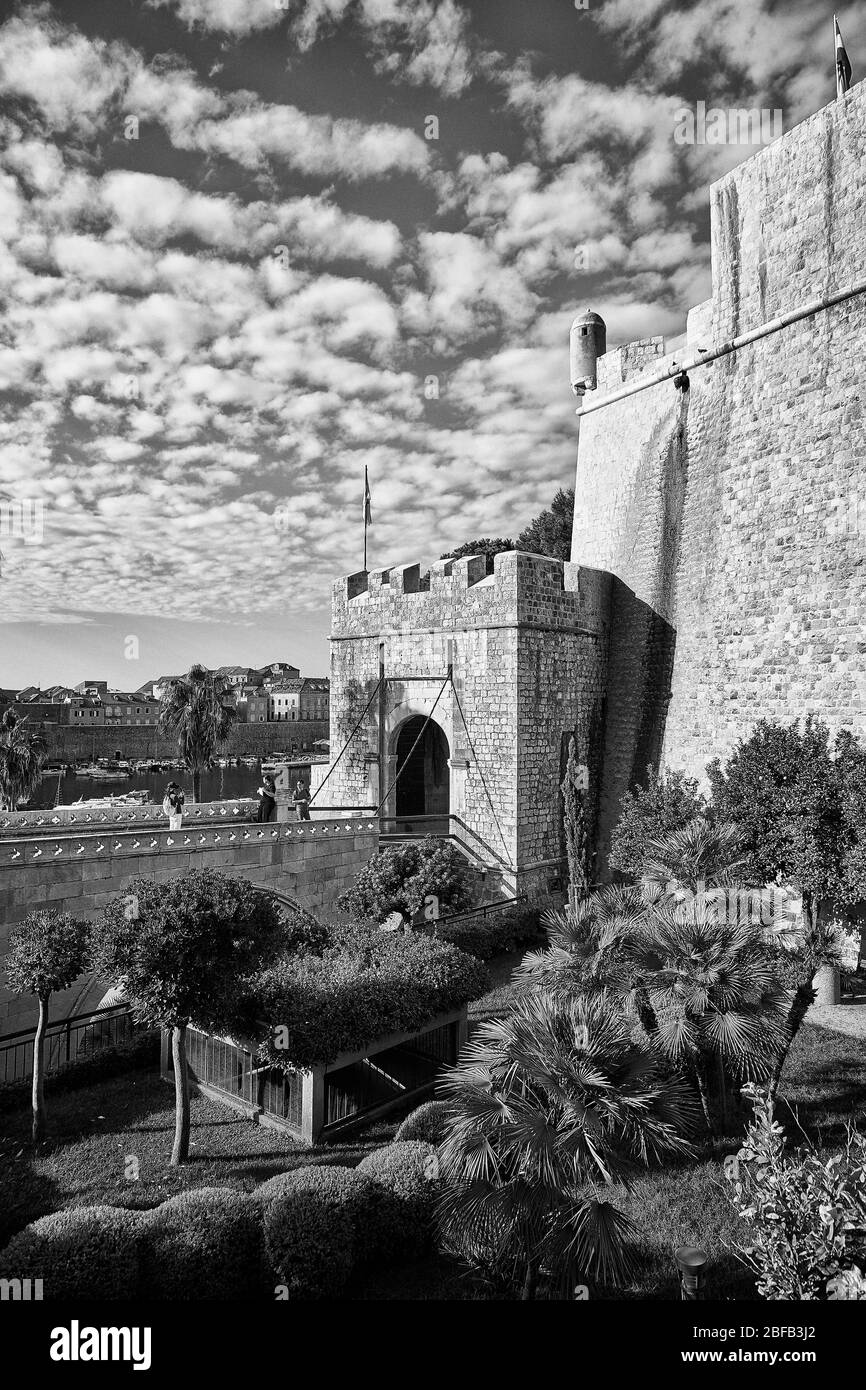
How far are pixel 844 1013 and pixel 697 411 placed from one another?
13.6m

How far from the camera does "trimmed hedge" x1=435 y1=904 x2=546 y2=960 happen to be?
1571cm

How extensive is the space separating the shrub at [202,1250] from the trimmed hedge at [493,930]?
8712 millimetres

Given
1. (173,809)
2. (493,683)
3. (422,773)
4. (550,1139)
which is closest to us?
(550,1139)

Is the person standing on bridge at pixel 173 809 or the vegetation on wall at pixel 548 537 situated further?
the vegetation on wall at pixel 548 537

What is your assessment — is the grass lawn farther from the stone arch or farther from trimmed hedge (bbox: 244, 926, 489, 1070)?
the stone arch

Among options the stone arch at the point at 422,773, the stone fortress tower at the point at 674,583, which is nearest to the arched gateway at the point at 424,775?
the stone arch at the point at 422,773

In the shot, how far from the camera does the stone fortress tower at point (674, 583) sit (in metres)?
15.3

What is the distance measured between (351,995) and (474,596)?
1123 cm

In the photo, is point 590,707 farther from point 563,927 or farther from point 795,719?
point 563,927

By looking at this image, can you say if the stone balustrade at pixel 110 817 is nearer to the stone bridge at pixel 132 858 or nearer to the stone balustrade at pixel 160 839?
the stone bridge at pixel 132 858

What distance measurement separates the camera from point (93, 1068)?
11547mm

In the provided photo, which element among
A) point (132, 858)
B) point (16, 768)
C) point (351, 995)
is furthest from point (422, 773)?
point (16, 768)

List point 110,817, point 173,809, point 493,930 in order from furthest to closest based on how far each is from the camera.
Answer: point 110,817, point 173,809, point 493,930

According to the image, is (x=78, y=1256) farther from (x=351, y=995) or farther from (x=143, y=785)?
(x=143, y=785)
